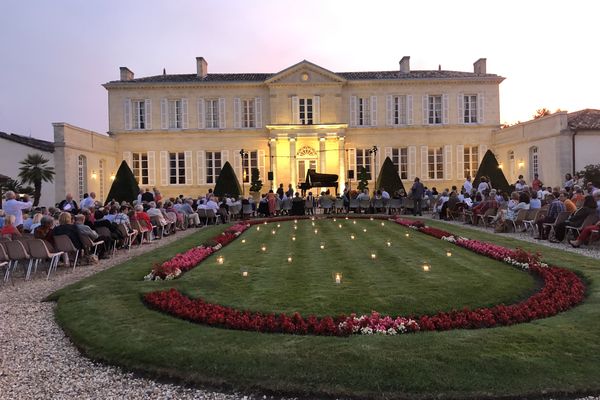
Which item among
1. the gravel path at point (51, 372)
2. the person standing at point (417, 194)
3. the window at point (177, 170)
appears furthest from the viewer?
the window at point (177, 170)

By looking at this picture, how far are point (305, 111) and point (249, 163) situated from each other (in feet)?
18.5

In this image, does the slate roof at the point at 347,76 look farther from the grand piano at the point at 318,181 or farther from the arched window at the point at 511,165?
the grand piano at the point at 318,181

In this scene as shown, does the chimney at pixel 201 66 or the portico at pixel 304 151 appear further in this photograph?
the chimney at pixel 201 66

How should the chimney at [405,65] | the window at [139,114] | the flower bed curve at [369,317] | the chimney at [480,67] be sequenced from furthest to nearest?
the chimney at [480,67], the chimney at [405,65], the window at [139,114], the flower bed curve at [369,317]

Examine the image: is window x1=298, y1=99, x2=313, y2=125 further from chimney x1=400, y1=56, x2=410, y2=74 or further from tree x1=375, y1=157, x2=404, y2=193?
tree x1=375, y1=157, x2=404, y2=193

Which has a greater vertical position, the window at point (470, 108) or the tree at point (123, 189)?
the window at point (470, 108)

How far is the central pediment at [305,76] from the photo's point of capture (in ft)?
120

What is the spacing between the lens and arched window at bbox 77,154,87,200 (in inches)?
1221

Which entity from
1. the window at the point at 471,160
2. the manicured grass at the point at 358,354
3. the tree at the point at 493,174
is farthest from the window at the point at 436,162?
the manicured grass at the point at 358,354

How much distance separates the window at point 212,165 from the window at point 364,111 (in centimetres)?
1083

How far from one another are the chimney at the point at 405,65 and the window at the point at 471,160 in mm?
7457

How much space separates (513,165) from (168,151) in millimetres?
24440

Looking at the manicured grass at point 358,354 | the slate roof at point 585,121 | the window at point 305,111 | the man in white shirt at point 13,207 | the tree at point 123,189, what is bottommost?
the manicured grass at point 358,354

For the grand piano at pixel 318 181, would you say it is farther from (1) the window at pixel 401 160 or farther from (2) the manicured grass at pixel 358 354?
(2) the manicured grass at pixel 358 354
